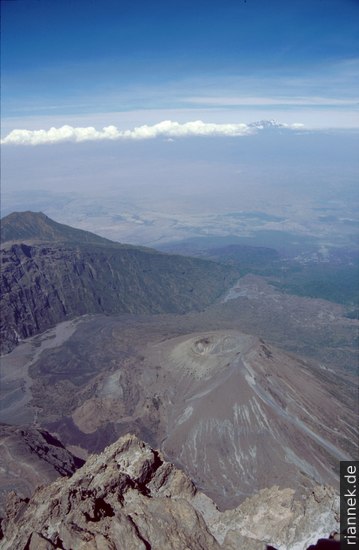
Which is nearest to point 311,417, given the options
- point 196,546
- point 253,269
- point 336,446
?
point 336,446

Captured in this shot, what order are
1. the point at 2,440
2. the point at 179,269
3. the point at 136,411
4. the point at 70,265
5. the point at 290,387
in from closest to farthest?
1. the point at 2,440
2. the point at 290,387
3. the point at 136,411
4. the point at 70,265
5. the point at 179,269

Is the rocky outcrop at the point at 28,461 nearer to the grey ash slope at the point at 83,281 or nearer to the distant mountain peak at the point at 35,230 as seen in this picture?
the grey ash slope at the point at 83,281

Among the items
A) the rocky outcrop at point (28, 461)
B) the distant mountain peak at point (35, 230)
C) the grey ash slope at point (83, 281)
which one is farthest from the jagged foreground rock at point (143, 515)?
the distant mountain peak at point (35, 230)

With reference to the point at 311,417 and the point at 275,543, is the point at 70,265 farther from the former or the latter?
the point at 275,543

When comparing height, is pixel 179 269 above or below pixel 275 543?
below

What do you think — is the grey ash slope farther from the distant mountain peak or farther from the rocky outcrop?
the rocky outcrop

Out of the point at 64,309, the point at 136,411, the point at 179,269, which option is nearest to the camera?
the point at 136,411
